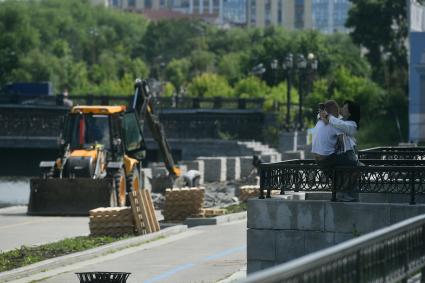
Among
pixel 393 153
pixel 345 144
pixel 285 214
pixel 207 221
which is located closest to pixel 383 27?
pixel 207 221

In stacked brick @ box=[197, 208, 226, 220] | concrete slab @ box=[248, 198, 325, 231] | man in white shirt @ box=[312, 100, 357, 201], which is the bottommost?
stacked brick @ box=[197, 208, 226, 220]

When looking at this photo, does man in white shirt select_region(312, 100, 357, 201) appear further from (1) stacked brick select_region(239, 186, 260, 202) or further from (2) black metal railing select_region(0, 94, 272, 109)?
(2) black metal railing select_region(0, 94, 272, 109)

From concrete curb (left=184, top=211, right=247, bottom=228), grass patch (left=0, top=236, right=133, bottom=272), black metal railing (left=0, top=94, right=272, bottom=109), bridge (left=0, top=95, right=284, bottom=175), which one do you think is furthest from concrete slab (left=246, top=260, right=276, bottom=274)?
black metal railing (left=0, top=94, right=272, bottom=109)

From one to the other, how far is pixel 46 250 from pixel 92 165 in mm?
15302

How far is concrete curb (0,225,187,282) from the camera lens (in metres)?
21.4

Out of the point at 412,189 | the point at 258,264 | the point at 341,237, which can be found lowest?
the point at 258,264

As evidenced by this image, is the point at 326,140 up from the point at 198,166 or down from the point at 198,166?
up

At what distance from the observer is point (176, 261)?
78.3ft

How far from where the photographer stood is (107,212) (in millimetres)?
29609

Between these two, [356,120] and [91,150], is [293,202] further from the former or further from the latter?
[91,150]

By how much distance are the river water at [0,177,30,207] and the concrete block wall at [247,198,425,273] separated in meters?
38.9

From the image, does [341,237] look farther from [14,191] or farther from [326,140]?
[14,191]

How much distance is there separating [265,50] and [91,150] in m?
100

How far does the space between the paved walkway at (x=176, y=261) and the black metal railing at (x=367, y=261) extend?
261 inches
